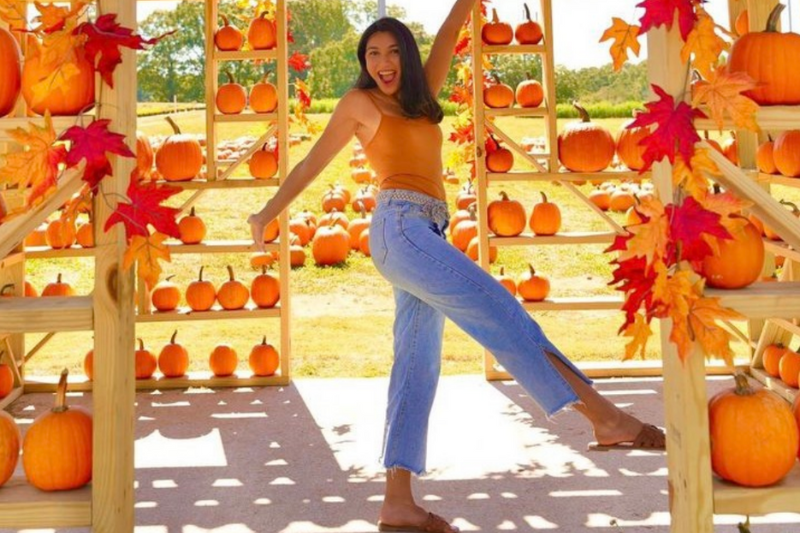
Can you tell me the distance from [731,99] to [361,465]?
7.77 feet

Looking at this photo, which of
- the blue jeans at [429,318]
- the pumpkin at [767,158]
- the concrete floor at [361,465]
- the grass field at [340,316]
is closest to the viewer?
the blue jeans at [429,318]

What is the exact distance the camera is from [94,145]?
2.24 meters

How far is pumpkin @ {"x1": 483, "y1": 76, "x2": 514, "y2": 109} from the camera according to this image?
5.70 metres

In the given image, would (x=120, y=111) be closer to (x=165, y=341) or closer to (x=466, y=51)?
(x=466, y=51)

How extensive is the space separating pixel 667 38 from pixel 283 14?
370 cm

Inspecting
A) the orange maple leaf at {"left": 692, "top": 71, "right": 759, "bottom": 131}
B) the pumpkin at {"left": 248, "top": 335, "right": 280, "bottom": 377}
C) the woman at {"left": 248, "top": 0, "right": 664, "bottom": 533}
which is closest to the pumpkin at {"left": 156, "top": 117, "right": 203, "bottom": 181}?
the pumpkin at {"left": 248, "top": 335, "right": 280, "bottom": 377}

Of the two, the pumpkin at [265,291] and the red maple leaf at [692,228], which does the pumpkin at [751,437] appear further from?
the pumpkin at [265,291]

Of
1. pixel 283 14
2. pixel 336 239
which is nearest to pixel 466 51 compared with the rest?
pixel 283 14

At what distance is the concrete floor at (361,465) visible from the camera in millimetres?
3246

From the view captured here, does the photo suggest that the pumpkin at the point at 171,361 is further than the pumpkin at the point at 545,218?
No

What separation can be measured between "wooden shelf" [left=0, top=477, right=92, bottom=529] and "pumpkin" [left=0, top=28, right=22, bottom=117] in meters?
1.02

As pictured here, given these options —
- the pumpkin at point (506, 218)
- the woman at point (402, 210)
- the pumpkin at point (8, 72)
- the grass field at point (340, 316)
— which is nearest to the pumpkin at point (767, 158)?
the pumpkin at point (506, 218)

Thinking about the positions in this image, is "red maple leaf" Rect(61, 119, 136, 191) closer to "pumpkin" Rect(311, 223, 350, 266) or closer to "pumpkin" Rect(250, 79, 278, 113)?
"pumpkin" Rect(250, 79, 278, 113)

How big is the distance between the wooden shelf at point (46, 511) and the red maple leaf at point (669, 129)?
1.64m
